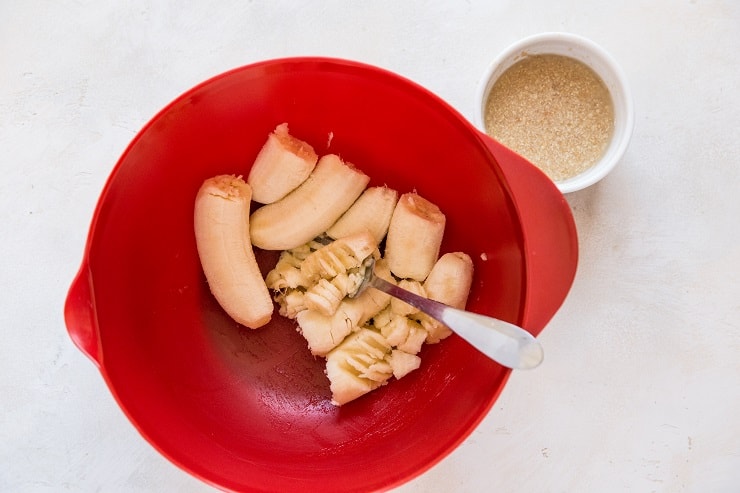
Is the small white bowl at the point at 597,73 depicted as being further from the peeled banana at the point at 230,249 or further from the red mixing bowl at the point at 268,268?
the peeled banana at the point at 230,249

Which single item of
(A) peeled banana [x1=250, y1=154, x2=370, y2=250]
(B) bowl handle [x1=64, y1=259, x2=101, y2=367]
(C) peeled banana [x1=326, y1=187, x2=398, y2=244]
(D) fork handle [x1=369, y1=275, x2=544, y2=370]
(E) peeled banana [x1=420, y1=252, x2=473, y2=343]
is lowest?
(E) peeled banana [x1=420, y1=252, x2=473, y2=343]

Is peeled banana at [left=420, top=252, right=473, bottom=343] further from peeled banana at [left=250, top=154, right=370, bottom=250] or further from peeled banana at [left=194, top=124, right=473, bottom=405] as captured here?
peeled banana at [left=250, top=154, right=370, bottom=250]

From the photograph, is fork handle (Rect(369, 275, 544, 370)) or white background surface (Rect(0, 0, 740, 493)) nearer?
fork handle (Rect(369, 275, 544, 370))

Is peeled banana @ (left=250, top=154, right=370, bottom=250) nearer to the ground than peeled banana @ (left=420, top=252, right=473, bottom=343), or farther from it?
farther from it

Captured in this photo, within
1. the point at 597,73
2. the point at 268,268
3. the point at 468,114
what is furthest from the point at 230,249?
the point at 597,73

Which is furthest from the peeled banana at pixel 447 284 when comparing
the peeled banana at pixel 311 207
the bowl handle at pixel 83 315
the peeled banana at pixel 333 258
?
the bowl handle at pixel 83 315

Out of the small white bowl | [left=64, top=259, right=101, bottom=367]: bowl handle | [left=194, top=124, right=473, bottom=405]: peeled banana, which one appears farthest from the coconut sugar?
[left=64, top=259, right=101, bottom=367]: bowl handle
